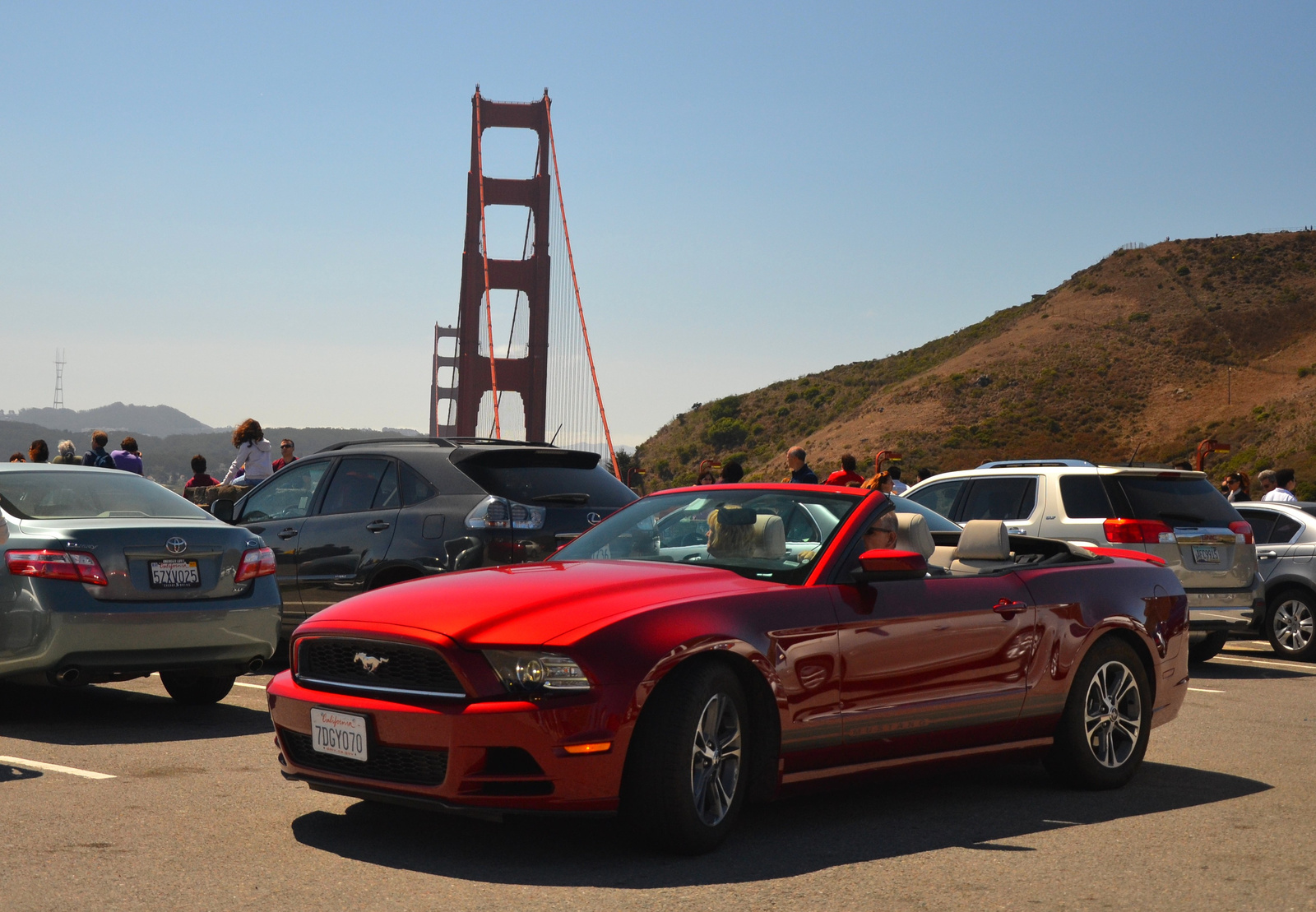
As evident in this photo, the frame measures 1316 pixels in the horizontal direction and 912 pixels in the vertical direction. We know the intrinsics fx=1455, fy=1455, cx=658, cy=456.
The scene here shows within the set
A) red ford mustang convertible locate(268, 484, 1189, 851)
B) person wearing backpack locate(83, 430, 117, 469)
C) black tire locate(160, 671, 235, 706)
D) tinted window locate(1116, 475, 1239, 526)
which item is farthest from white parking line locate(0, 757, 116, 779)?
person wearing backpack locate(83, 430, 117, 469)

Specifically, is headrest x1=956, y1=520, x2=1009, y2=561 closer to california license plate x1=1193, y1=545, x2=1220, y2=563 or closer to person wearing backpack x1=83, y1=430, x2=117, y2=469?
california license plate x1=1193, y1=545, x2=1220, y2=563

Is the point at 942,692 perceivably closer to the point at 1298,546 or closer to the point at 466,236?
the point at 1298,546

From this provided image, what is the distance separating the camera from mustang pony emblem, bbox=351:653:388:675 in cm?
513

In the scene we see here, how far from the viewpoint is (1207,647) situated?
504 inches

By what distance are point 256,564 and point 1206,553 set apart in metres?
7.55

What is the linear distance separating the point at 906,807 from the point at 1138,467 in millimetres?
6624

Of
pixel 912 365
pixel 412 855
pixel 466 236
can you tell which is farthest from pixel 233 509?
pixel 912 365

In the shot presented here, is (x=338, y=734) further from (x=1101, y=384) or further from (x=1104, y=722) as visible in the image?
(x=1101, y=384)

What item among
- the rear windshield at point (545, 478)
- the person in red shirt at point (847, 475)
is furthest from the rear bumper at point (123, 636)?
the person in red shirt at point (847, 475)

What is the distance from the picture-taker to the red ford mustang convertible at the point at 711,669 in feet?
15.9

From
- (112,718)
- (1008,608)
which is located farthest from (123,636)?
(1008,608)

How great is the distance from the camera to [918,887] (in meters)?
4.71

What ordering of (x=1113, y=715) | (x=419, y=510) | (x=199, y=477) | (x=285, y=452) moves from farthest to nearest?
(x=285, y=452) < (x=199, y=477) < (x=419, y=510) < (x=1113, y=715)

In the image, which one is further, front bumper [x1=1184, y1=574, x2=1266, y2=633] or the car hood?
front bumper [x1=1184, y1=574, x2=1266, y2=633]
